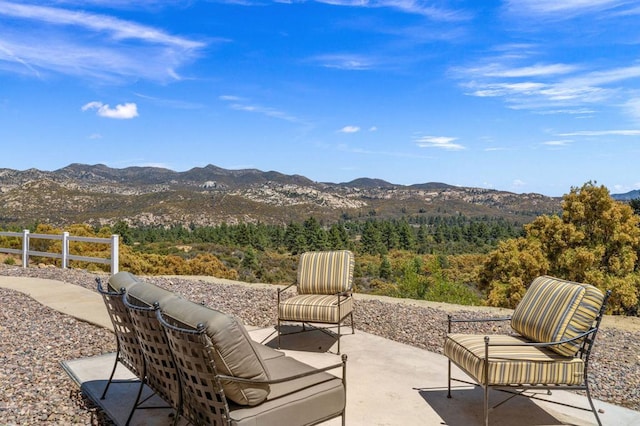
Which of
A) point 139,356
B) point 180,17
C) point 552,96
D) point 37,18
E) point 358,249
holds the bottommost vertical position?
point 358,249

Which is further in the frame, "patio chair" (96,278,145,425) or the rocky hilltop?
the rocky hilltop

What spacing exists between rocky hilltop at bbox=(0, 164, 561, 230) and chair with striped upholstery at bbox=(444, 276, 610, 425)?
4415 centimetres

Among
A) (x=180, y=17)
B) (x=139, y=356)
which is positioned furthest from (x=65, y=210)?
(x=139, y=356)

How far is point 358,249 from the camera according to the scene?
51.1m

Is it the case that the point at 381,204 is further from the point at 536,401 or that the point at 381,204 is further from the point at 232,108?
the point at 536,401

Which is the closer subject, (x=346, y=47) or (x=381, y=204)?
(x=346, y=47)

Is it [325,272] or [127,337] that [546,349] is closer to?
[325,272]

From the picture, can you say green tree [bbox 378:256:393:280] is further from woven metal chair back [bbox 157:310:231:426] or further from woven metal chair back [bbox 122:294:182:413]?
woven metal chair back [bbox 157:310:231:426]

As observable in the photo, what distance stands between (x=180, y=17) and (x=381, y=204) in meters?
73.0

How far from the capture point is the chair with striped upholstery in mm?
3229

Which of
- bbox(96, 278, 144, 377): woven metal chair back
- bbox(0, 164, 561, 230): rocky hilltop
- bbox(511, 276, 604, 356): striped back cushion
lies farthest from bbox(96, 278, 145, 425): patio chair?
bbox(0, 164, 561, 230): rocky hilltop

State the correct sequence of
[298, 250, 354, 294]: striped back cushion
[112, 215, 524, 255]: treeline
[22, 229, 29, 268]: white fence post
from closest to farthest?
[298, 250, 354, 294]: striped back cushion < [22, 229, 29, 268]: white fence post < [112, 215, 524, 255]: treeline

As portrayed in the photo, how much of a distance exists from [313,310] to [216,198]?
194 ft

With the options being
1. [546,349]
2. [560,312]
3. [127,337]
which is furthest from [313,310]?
[560,312]
